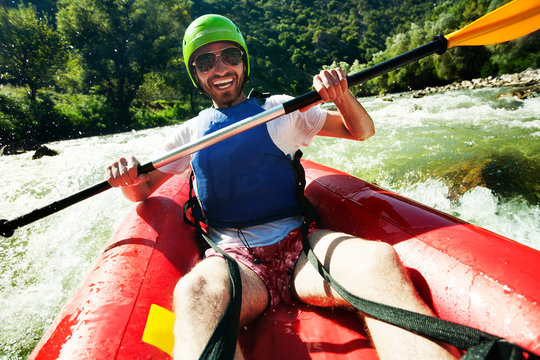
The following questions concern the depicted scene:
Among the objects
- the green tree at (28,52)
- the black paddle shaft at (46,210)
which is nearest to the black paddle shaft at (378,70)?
the black paddle shaft at (46,210)

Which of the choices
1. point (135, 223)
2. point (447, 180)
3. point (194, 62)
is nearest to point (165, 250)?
point (135, 223)

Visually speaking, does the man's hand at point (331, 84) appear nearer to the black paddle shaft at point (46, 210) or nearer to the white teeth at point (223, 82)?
the white teeth at point (223, 82)

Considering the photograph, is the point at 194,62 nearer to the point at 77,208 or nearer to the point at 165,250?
the point at 165,250

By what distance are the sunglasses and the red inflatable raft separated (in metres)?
1.17

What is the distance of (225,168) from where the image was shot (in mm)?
1544

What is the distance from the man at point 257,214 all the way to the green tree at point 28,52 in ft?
76.1

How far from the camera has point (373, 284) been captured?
3.23ft

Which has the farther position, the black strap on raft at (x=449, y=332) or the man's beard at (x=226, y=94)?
the man's beard at (x=226, y=94)

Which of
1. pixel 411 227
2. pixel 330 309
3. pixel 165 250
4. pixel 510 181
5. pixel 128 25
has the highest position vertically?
pixel 128 25

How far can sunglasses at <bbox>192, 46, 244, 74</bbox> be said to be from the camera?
1.83 meters

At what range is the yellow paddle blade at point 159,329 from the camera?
1043 millimetres

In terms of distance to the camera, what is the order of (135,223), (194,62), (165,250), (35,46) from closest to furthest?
1. (165,250)
2. (135,223)
3. (194,62)
4. (35,46)

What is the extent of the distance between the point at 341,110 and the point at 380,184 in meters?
2.47

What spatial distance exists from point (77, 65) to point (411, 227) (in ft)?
81.8
